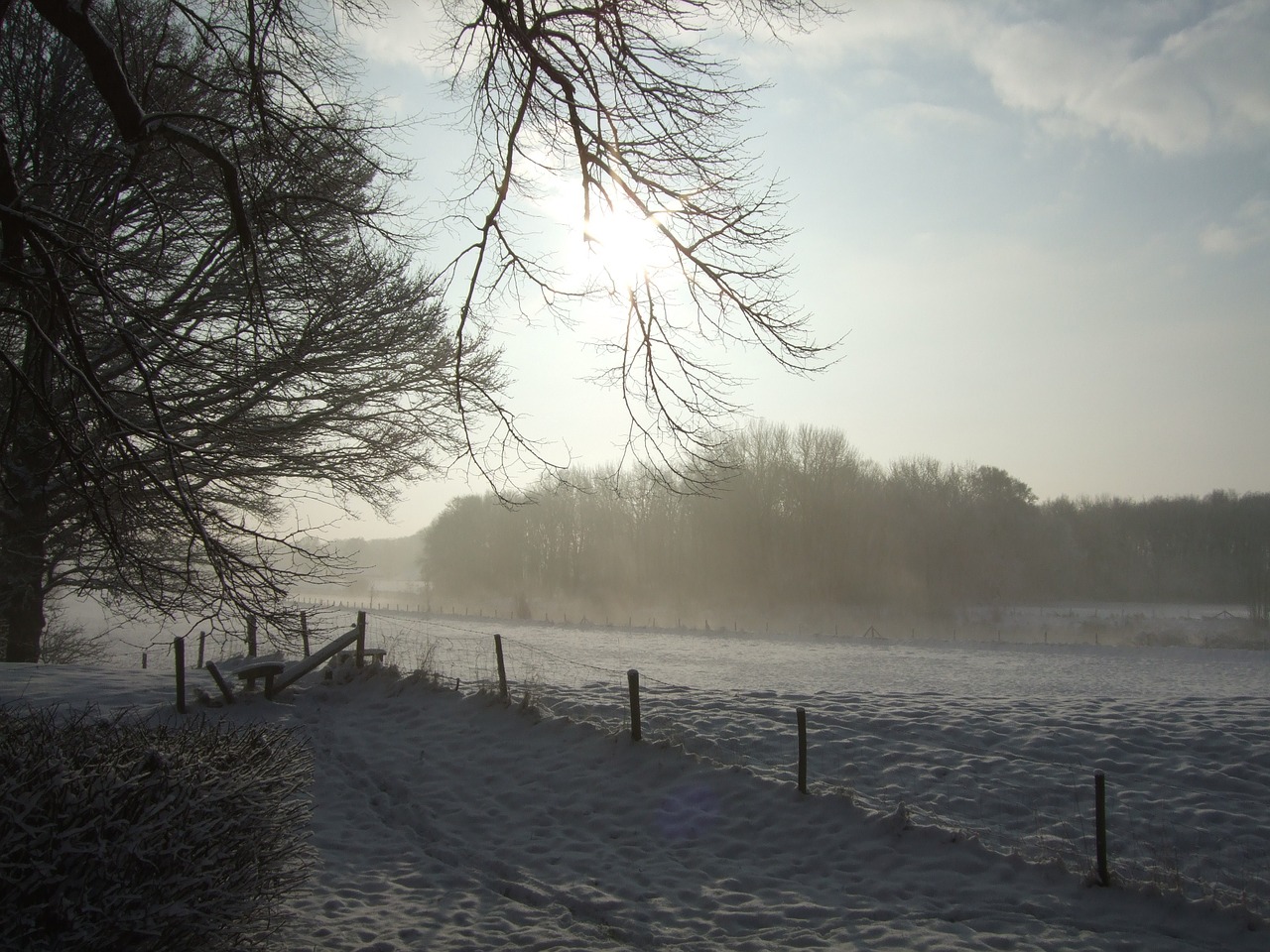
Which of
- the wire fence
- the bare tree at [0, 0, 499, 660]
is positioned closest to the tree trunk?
the bare tree at [0, 0, 499, 660]

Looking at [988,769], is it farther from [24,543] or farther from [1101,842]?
[24,543]

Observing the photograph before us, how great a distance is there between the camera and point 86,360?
4.90 metres

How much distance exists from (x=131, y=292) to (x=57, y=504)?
495 cm

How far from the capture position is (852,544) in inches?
2192

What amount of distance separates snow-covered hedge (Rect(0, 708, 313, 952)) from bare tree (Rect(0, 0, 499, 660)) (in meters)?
1.03

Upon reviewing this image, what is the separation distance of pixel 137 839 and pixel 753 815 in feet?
21.6

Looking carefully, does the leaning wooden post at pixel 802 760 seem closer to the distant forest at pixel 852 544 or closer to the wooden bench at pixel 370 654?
the wooden bench at pixel 370 654

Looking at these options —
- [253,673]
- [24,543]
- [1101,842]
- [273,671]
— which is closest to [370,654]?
[273,671]

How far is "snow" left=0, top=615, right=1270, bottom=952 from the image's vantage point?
637 centimetres

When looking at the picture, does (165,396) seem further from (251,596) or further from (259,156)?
(251,596)

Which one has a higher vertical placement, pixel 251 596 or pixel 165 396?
pixel 165 396

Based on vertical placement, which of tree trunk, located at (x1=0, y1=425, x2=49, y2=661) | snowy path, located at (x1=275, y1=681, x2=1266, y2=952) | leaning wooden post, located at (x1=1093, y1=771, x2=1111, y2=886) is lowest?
snowy path, located at (x1=275, y1=681, x2=1266, y2=952)

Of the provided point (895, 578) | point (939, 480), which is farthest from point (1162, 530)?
point (895, 578)

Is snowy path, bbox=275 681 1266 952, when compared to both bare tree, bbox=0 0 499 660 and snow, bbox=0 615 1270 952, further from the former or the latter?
bare tree, bbox=0 0 499 660
